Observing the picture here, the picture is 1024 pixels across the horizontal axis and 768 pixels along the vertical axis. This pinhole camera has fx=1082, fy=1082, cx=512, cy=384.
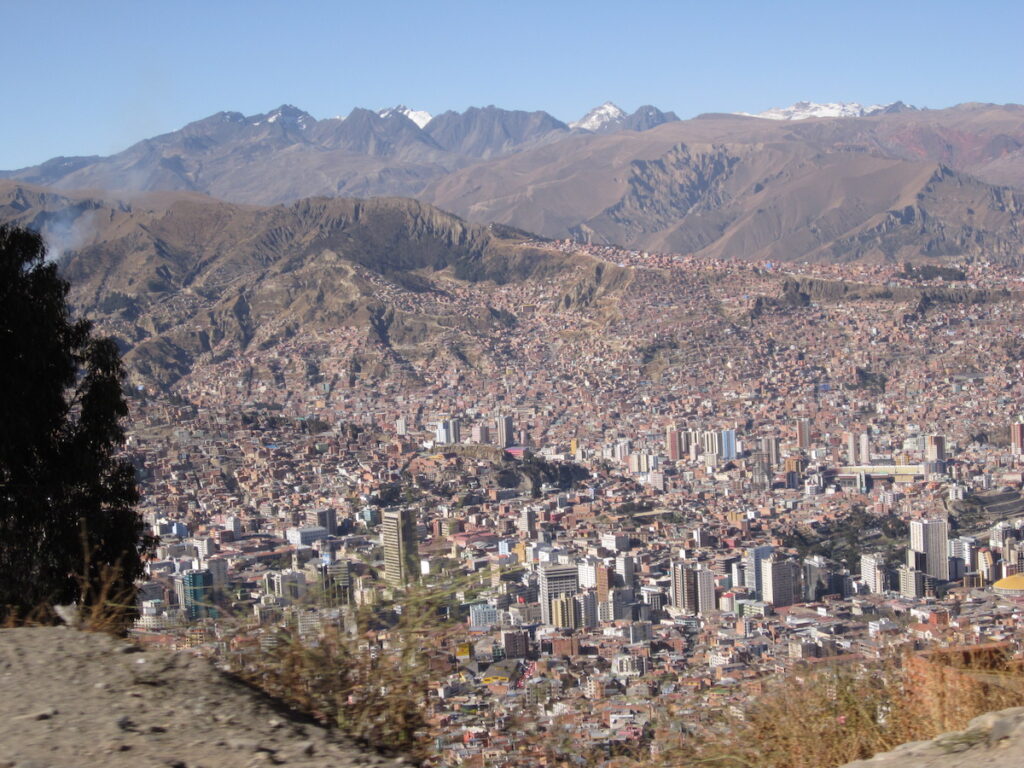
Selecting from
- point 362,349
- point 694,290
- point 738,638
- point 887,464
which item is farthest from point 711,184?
point 738,638

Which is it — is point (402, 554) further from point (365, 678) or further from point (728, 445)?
point (728, 445)

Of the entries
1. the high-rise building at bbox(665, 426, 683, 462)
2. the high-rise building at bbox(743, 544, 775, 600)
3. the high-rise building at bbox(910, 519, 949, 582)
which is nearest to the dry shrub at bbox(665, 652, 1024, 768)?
the high-rise building at bbox(743, 544, 775, 600)

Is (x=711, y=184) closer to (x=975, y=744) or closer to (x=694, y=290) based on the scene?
(x=694, y=290)

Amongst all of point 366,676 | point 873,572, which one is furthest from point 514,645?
point 873,572

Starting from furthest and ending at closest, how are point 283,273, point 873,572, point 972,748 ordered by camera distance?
point 283,273 → point 873,572 → point 972,748

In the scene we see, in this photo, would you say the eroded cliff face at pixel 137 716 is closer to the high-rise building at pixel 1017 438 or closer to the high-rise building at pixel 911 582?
the high-rise building at pixel 911 582
